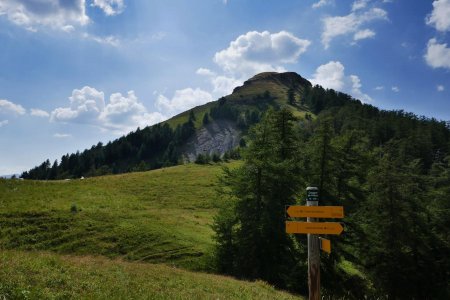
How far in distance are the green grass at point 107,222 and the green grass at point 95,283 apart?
495 inches

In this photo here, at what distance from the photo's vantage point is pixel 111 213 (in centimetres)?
3684

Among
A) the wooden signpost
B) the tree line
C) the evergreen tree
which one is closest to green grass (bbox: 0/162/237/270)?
the evergreen tree

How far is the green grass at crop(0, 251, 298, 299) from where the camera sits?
10.5 metres

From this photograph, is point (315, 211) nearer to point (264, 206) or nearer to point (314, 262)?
point (314, 262)

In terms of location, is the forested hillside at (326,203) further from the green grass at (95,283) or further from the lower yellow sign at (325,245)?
the lower yellow sign at (325,245)

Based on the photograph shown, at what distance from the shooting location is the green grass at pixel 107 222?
2877 centimetres

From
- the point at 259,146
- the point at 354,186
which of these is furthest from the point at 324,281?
the point at 259,146

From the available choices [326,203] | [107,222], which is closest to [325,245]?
[326,203]

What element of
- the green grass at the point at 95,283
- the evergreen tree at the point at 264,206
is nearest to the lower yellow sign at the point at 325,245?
the green grass at the point at 95,283

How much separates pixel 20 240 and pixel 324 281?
22.2 metres

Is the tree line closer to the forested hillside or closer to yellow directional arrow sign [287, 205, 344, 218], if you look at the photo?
the forested hillside

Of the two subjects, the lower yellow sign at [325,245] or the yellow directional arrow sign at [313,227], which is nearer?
the lower yellow sign at [325,245]

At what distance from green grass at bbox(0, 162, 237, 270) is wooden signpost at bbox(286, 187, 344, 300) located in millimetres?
18966

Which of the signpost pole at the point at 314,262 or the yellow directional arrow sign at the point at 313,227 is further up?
the yellow directional arrow sign at the point at 313,227
